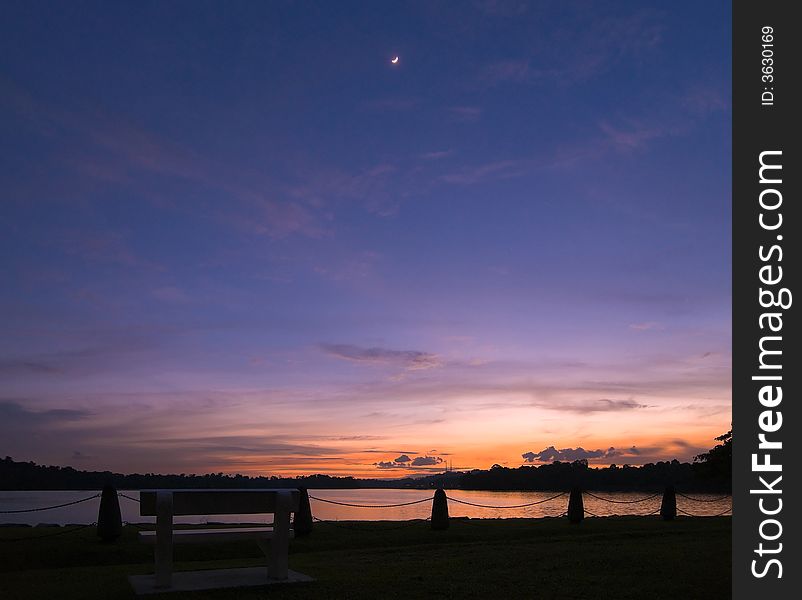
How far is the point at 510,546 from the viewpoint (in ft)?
64.8

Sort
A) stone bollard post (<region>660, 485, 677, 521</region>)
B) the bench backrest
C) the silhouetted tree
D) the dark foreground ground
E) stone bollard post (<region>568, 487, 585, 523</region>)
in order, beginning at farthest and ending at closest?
the silhouetted tree
stone bollard post (<region>660, 485, 677, 521</region>)
stone bollard post (<region>568, 487, 585, 523</region>)
the dark foreground ground
the bench backrest

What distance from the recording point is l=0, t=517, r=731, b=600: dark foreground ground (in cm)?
1243

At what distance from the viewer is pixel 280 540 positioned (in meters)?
13.0

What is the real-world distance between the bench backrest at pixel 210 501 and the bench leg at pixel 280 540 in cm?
21

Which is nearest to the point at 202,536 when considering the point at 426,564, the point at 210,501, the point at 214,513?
the point at 214,513

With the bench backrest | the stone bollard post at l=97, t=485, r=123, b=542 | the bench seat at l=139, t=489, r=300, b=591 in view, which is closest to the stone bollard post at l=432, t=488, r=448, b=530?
the stone bollard post at l=97, t=485, r=123, b=542

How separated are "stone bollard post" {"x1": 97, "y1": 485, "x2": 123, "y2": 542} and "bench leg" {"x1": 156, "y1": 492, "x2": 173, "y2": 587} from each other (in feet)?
32.3

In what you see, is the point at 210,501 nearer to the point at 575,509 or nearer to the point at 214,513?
the point at 214,513

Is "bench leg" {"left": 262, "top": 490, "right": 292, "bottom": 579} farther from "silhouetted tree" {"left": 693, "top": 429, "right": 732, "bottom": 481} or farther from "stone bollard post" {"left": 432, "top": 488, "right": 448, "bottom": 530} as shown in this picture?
"silhouetted tree" {"left": 693, "top": 429, "right": 732, "bottom": 481}

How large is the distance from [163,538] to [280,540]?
210cm

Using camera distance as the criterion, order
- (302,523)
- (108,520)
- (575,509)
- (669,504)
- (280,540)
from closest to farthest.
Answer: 1. (280,540)
2. (108,520)
3. (302,523)
4. (575,509)
5. (669,504)

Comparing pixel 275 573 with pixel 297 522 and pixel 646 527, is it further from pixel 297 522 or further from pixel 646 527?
pixel 646 527

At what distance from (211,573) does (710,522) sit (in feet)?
76.7
